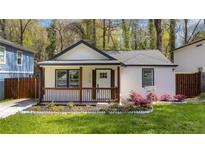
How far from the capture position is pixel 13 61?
21500 millimetres

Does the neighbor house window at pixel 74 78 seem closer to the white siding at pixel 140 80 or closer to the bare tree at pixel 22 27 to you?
the white siding at pixel 140 80

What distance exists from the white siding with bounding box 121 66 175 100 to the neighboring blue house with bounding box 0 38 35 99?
8.21 metres

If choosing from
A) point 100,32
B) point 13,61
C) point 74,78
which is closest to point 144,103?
point 74,78

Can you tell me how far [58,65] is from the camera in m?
16.5

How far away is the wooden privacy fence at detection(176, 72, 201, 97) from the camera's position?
781 inches

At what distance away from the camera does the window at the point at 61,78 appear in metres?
17.8

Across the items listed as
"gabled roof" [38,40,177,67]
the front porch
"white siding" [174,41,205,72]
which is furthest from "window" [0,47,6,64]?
"white siding" [174,41,205,72]

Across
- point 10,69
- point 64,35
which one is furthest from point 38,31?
point 10,69

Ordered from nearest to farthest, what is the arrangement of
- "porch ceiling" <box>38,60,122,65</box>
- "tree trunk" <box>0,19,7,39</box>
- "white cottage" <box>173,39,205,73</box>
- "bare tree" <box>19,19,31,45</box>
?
"porch ceiling" <box>38,60,122,65</box>
"white cottage" <box>173,39,205,73</box>
"tree trunk" <box>0,19,7,39</box>
"bare tree" <box>19,19,31,45</box>

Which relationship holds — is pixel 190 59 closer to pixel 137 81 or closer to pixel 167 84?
pixel 167 84

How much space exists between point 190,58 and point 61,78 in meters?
11.1

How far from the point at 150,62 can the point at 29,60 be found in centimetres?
1168

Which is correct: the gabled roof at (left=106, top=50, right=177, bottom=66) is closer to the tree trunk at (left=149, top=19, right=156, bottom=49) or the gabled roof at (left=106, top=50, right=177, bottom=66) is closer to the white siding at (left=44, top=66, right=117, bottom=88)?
the white siding at (left=44, top=66, right=117, bottom=88)

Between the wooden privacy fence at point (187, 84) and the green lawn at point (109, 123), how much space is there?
683 cm
